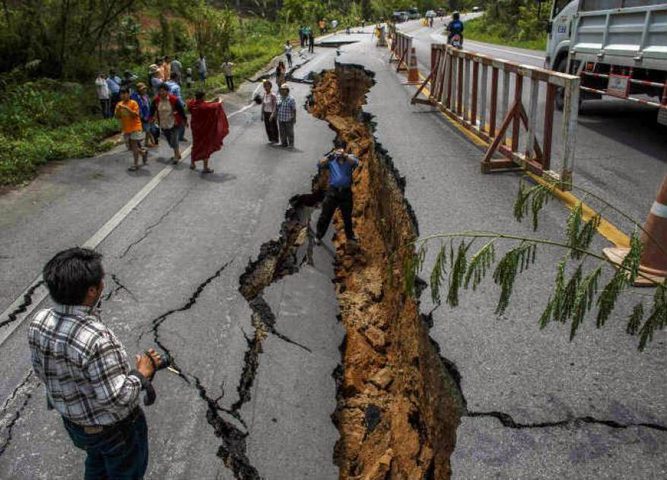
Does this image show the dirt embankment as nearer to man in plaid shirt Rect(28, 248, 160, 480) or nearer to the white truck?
man in plaid shirt Rect(28, 248, 160, 480)

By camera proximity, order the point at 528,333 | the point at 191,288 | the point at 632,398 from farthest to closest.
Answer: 1. the point at 191,288
2. the point at 528,333
3. the point at 632,398

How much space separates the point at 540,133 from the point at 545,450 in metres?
8.26

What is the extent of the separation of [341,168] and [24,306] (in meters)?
3.82

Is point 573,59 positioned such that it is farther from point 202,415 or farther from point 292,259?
point 202,415

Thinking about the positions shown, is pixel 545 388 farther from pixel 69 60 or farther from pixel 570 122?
pixel 69 60

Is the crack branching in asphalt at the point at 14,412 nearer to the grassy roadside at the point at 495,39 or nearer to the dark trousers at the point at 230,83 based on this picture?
the dark trousers at the point at 230,83

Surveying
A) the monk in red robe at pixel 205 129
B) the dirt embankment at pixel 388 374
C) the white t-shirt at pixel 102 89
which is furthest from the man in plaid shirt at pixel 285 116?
the white t-shirt at pixel 102 89

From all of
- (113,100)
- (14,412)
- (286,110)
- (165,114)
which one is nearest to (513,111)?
(286,110)

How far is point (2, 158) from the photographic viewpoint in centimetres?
1052

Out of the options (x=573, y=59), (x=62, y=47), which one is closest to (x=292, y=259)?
(x=573, y=59)

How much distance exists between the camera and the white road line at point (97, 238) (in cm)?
524

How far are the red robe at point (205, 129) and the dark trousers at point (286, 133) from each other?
1.45 metres

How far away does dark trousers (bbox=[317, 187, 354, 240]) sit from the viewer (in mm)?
7535

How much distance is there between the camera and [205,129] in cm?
1007
